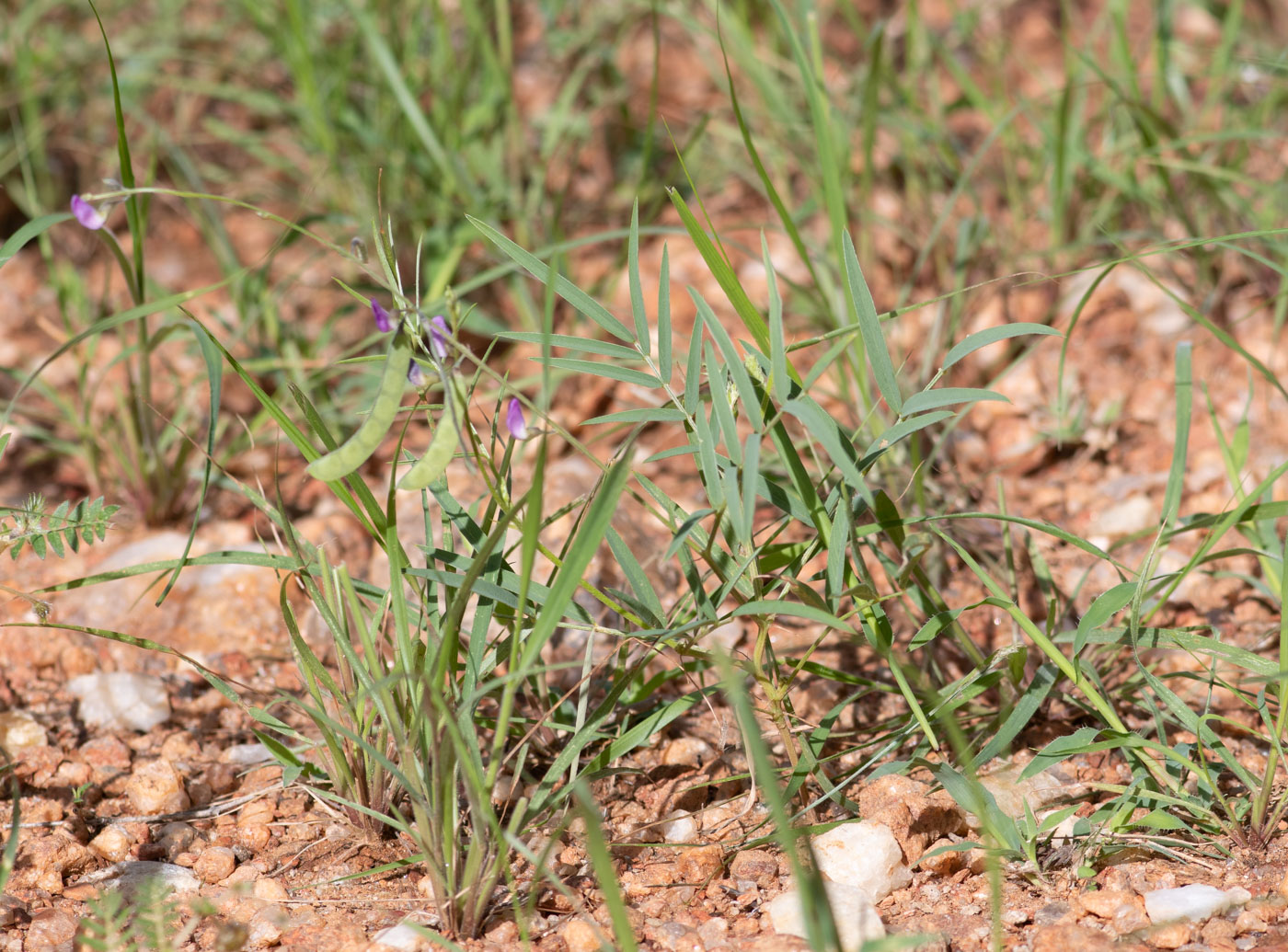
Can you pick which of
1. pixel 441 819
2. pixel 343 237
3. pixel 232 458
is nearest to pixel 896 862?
pixel 441 819

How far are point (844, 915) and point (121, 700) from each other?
1.05 meters

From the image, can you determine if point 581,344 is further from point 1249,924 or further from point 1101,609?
point 1249,924

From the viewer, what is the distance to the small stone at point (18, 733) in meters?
1.50

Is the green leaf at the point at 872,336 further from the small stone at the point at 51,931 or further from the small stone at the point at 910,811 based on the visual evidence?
the small stone at the point at 51,931

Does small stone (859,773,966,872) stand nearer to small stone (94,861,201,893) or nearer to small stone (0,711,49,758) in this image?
small stone (94,861,201,893)

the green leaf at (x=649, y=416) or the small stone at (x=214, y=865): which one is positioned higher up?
the green leaf at (x=649, y=416)

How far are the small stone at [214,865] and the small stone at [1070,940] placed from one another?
35.1 inches

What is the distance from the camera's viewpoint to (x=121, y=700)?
1603 millimetres

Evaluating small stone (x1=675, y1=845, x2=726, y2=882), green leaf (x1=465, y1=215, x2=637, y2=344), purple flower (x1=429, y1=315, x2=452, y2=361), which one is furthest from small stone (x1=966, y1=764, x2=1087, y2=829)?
purple flower (x1=429, y1=315, x2=452, y2=361)

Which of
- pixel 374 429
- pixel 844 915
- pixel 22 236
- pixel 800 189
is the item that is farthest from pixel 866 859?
pixel 800 189

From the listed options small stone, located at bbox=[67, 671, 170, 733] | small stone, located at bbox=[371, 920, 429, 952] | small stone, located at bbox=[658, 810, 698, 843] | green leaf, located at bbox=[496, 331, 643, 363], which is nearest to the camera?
small stone, located at bbox=[371, 920, 429, 952]

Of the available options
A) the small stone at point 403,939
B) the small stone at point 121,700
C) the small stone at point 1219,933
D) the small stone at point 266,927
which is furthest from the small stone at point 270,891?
the small stone at point 1219,933

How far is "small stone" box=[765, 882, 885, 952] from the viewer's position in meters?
1.14

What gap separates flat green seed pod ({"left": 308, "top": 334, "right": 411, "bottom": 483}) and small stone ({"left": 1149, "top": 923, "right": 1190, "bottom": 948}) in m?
0.91
